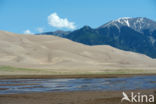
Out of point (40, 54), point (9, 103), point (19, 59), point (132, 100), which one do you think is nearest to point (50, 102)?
point (9, 103)

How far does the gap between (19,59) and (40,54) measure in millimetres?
26686

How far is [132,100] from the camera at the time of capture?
98.0 feet

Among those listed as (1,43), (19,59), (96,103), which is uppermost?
(1,43)

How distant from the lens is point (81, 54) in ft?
652

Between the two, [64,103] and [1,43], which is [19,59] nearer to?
[1,43]

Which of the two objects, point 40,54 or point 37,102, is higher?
point 40,54

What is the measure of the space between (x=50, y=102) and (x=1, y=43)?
159 metres

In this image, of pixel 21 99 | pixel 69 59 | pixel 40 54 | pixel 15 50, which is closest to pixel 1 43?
pixel 15 50

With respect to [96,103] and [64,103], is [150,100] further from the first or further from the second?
[64,103]

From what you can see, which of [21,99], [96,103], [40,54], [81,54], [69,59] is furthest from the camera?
[81,54]

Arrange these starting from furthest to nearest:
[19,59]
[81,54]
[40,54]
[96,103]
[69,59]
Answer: [81,54], [40,54], [69,59], [19,59], [96,103]

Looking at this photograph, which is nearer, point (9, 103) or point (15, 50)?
point (9, 103)

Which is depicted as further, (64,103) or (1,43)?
(1,43)

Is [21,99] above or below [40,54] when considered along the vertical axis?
below
